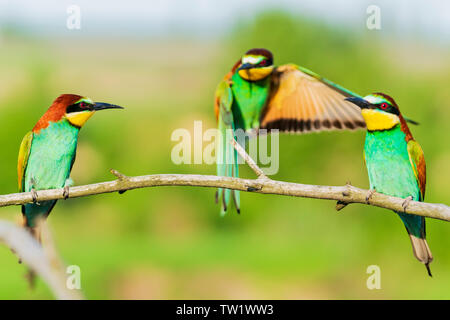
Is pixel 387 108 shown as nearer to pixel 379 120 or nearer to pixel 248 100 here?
pixel 379 120

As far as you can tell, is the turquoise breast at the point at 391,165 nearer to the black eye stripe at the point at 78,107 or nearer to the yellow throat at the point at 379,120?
the yellow throat at the point at 379,120

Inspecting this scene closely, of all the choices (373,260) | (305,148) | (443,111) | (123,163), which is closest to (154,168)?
(123,163)

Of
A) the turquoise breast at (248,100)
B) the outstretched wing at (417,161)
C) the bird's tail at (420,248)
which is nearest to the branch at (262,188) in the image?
the bird's tail at (420,248)

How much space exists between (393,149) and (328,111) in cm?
37

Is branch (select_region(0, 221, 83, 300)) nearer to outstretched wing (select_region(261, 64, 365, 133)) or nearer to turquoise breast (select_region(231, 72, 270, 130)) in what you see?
outstretched wing (select_region(261, 64, 365, 133))

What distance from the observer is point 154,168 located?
14.5 metres

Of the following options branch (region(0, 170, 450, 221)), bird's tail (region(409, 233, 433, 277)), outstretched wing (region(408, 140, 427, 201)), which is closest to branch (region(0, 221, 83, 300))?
branch (region(0, 170, 450, 221))

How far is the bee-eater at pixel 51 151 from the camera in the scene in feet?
8.04

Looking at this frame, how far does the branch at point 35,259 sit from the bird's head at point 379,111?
1.28 m

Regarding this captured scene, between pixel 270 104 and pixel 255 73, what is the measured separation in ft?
0.62

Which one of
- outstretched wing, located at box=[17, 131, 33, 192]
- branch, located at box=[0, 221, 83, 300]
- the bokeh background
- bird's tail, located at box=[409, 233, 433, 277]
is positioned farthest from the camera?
the bokeh background

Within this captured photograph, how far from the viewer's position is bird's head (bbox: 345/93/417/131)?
2195mm

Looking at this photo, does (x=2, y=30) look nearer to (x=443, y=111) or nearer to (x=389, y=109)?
(x=443, y=111)

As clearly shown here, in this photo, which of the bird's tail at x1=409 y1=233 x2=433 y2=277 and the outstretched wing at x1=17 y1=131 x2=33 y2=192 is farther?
the outstretched wing at x1=17 y1=131 x2=33 y2=192
